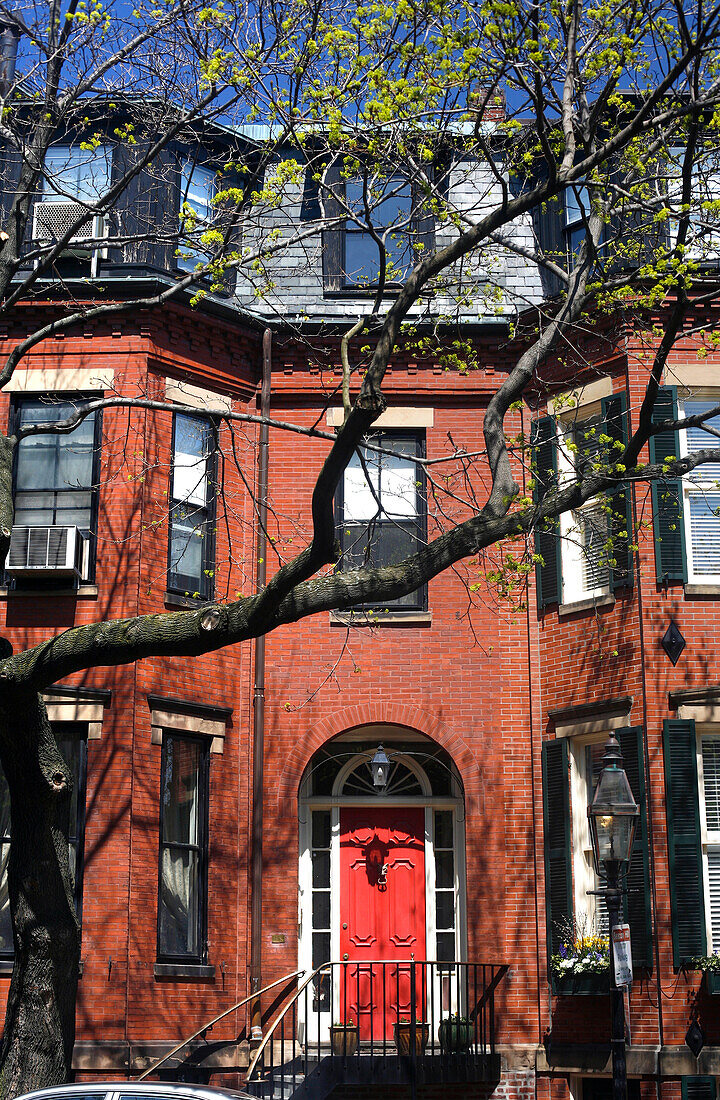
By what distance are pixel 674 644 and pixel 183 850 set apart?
579 centimetres

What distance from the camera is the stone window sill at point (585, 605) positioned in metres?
14.5

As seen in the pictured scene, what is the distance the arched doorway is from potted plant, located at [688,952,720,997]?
2904 mm

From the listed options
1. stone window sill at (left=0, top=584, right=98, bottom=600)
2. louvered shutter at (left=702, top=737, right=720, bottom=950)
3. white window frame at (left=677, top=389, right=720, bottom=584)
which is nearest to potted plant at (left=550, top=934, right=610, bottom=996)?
louvered shutter at (left=702, top=737, right=720, bottom=950)

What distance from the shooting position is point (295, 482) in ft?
52.5

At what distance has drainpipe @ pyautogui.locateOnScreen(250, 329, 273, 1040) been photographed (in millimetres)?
14344

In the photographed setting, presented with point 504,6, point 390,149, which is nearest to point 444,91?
point 390,149

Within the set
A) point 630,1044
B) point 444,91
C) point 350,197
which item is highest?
point 350,197

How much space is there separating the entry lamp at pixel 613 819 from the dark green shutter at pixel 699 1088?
376cm

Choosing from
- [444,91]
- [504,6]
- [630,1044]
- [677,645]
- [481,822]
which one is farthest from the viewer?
[481,822]

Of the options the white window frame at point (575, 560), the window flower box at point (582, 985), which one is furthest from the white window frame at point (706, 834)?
the white window frame at point (575, 560)

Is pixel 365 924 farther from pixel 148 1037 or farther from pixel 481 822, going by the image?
pixel 148 1037

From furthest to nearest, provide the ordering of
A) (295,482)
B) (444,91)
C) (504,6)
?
(295,482)
(444,91)
(504,6)

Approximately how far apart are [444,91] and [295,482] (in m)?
5.86

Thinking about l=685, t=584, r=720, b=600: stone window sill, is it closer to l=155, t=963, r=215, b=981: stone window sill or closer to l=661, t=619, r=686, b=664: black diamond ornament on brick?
l=661, t=619, r=686, b=664: black diamond ornament on brick
